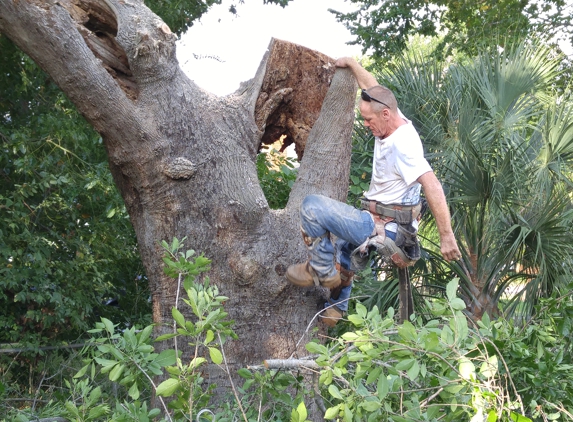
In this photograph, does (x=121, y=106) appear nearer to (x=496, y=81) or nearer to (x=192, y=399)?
(x=192, y=399)

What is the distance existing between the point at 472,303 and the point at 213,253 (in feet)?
13.3

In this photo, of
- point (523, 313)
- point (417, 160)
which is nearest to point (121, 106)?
point (417, 160)

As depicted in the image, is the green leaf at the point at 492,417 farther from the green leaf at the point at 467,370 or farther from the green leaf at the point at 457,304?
the green leaf at the point at 457,304

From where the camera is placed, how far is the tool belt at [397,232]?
4344 mm

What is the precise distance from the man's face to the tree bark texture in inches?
29.9

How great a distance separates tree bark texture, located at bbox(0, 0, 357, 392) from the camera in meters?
4.26

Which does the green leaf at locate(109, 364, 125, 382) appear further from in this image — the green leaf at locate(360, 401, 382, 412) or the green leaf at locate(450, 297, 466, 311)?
the green leaf at locate(450, 297, 466, 311)

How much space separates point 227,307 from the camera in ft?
14.0

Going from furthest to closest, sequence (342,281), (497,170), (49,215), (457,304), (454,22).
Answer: (454,22), (497,170), (49,215), (342,281), (457,304)

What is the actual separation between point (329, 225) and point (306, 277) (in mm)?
334

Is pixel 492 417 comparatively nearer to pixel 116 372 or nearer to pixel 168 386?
pixel 168 386

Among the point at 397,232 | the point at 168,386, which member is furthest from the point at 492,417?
the point at 397,232

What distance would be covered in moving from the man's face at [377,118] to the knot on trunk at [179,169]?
3.60 ft

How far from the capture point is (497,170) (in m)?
7.37
